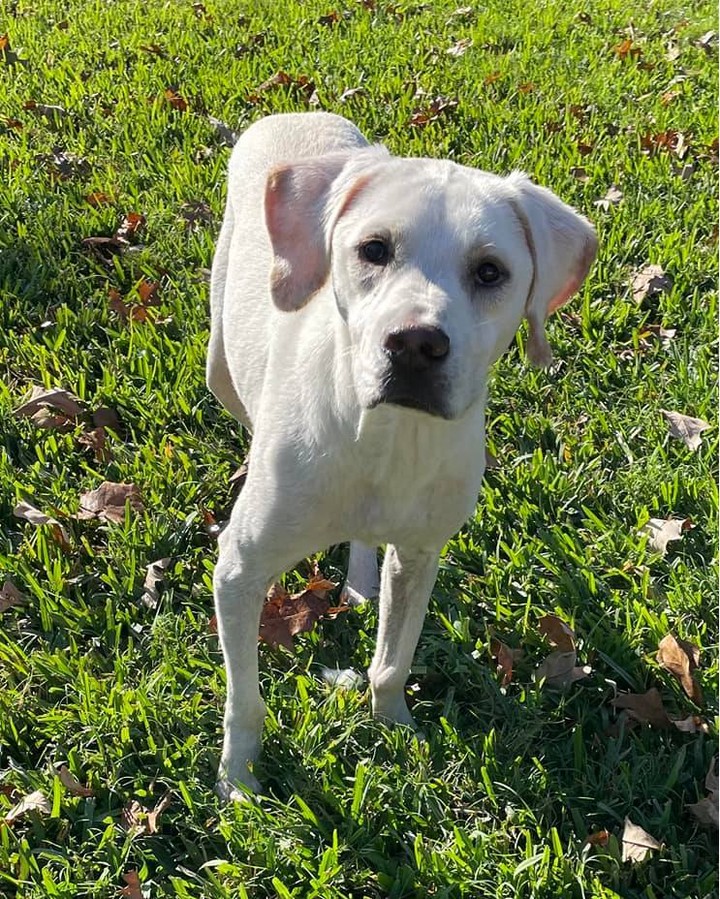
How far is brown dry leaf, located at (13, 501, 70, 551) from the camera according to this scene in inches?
133

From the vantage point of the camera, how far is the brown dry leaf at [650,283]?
477cm

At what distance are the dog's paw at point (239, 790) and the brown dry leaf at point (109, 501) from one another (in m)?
1.17

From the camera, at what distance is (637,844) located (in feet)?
8.46

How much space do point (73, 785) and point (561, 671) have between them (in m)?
1.57

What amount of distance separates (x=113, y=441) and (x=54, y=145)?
3.09m

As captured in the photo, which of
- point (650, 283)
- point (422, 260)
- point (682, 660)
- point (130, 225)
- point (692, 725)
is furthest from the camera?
point (130, 225)

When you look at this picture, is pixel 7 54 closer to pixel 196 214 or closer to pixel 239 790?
pixel 196 214

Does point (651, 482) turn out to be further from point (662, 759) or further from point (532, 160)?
point (532, 160)

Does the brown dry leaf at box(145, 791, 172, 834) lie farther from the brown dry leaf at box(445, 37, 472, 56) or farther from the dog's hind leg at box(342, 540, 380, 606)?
the brown dry leaf at box(445, 37, 472, 56)

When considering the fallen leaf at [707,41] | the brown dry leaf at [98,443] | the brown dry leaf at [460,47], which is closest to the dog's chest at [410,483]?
the brown dry leaf at [98,443]

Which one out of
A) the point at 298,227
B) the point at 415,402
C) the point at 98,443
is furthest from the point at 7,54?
the point at 415,402

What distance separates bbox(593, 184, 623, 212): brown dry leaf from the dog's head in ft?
10.6

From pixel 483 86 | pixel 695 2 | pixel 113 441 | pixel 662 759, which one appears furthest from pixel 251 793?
pixel 695 2

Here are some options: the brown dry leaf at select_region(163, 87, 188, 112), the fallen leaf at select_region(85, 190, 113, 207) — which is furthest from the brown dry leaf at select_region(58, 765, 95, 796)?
the brown dry leaf at select_region(163, 87, 188, 112)
